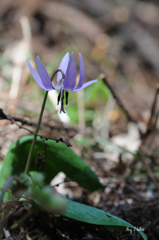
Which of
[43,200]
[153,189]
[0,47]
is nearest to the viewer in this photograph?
[43,200]


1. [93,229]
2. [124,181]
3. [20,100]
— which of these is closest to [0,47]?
[20,100]

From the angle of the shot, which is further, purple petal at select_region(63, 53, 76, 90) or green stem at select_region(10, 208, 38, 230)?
green stem at select_region(10, 208, 38, 230)

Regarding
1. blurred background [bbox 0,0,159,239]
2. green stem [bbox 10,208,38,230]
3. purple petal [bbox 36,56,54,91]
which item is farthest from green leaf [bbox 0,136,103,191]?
blurred background [bbox 0,0,159,239]

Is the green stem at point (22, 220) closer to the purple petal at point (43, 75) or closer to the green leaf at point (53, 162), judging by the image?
the green leaf at point (53, 162)

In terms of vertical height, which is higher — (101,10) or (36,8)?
(101,10)

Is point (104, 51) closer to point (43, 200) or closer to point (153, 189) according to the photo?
point (153, 189)

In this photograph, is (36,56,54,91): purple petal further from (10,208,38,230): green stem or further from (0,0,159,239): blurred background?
(0,0,159,239): blurred background

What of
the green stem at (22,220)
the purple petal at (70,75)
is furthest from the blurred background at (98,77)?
the purple petal at (70,75)
